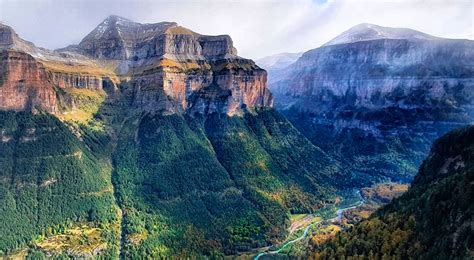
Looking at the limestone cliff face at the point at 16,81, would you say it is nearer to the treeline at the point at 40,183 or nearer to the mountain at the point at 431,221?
the treeline at the point at 40,183

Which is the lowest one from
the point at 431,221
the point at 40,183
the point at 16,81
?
the point at 40,183

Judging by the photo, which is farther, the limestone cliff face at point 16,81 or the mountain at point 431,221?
the limestone cliff face at point 16,81

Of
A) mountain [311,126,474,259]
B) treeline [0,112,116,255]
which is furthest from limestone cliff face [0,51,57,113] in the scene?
mountain [311,126,474,259]

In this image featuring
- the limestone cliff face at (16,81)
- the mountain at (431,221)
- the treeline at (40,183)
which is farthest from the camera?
the limestone cliff face at (16,81)

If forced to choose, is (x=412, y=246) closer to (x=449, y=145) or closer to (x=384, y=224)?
(x=384, y=224)

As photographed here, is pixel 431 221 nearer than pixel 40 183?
Yes

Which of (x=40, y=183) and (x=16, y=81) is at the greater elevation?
(x=16, y=81)

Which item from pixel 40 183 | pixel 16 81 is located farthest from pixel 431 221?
pixel 16 81

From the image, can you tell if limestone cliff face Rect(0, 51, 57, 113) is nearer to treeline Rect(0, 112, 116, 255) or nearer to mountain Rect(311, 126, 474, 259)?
treeline Rect(0, 112, 116, 255)

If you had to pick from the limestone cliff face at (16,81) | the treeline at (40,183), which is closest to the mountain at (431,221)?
the treeline at (40,183)

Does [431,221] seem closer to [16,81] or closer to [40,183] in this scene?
[40,183]
